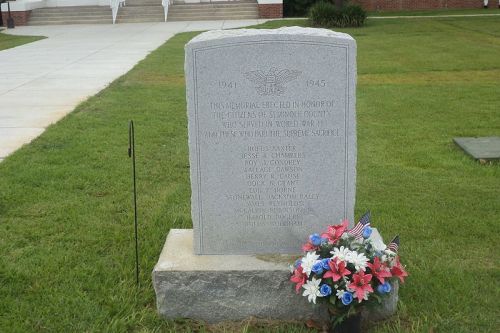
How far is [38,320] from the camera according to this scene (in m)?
3.54

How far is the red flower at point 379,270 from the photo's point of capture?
3211 millimetres

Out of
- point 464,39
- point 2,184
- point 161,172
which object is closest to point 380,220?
point 161,172

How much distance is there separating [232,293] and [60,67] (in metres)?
11.5

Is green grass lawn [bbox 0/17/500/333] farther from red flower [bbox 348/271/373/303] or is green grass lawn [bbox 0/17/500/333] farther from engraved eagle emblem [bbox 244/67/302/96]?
engraved eagle emblem [bbox 244/67/302/96]

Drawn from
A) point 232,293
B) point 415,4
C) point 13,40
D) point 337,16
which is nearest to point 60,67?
point 13,40

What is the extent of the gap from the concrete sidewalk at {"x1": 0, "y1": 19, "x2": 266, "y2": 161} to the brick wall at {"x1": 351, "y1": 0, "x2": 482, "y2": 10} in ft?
27.6

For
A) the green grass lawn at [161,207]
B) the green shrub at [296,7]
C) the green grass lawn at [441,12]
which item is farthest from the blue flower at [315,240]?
the green shrub at [296,7]

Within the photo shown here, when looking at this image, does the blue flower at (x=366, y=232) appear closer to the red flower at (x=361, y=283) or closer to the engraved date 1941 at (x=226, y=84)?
the red flower at (x=361, y=283)

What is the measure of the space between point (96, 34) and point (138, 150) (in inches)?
674

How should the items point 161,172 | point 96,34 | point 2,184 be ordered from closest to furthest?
point 2,184 → point 161,172 → point 96,34

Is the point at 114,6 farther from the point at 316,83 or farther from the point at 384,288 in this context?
the point at 384,288

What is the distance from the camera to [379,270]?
10.6ft

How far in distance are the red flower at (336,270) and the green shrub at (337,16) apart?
65.0 feet

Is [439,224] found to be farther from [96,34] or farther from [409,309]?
[96,34]
